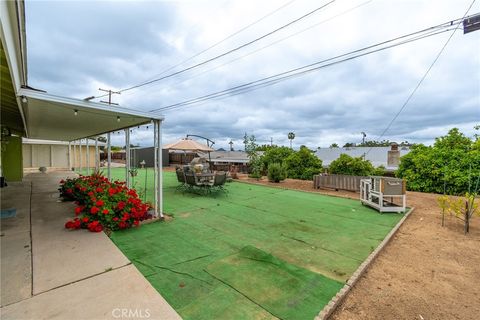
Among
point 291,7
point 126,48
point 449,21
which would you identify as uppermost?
point 126,48

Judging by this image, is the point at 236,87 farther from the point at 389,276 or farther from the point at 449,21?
the point at 389,276

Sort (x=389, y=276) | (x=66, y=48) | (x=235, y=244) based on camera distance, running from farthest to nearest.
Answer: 1. (x=66, y=48)
2. (x=235, y=244)
3. (x=389, y=276)

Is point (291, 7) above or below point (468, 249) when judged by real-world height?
above

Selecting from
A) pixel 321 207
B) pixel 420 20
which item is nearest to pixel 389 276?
pixel 321 207

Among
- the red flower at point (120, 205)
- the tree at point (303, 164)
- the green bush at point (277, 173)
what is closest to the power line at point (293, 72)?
the green bush at point (277, 173)

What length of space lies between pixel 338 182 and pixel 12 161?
1526 cm

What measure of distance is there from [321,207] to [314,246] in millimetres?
3212

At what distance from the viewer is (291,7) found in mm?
6820

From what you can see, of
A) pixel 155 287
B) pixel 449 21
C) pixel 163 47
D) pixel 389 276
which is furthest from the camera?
pixel 163 47

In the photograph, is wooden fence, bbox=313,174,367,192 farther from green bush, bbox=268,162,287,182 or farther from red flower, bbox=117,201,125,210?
red flower, bbox=117,201,125,210

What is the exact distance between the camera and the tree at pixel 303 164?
44.5 ft

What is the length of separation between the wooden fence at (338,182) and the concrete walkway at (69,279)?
887 centimetres

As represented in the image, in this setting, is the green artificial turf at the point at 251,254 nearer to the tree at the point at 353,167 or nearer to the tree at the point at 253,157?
the tree at the point at 353,167

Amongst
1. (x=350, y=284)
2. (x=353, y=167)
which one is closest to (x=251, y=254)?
(x=350, y=284)
